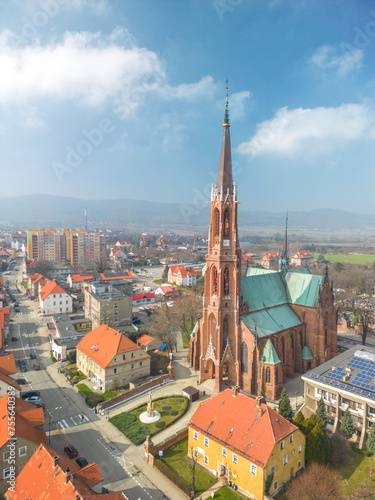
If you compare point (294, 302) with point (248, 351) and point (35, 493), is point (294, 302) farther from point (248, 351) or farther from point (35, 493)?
point (35, 493)

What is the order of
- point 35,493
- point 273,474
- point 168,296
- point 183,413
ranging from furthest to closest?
point 168,296
point 183,413
point 273,474
point 35,493

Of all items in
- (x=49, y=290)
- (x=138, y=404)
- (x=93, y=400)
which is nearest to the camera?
(x=93, y=400)

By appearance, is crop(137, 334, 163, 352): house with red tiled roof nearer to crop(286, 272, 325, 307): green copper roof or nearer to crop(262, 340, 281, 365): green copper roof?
crop(262, 340, 281, 365): green copper roof

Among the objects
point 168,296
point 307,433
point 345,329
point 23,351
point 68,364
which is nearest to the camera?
point 307,433

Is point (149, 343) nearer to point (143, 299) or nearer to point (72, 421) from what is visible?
point (72, 421)

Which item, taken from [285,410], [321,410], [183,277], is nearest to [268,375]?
[285,410]

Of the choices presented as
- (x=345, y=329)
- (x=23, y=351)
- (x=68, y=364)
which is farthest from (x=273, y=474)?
(x=345, y=329)

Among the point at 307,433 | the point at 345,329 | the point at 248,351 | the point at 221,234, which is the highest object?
the point at 221,234
